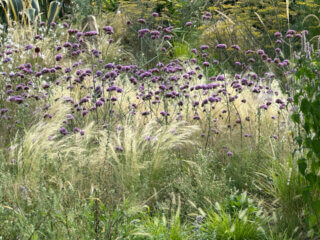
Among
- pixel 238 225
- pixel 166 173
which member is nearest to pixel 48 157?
pixel 166 173

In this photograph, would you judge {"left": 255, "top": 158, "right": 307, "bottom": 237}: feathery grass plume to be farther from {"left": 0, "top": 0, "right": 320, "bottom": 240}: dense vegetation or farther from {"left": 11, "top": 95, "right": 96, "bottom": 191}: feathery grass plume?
{"left": 11, "top": 95, "right": 96, "bottom": 191}: feathery grass plume

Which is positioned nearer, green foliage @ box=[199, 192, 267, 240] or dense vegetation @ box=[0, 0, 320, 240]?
dense vegetation @ box=[0, 0, 320, 240]

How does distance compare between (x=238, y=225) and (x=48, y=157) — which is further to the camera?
(x=48, y=157)

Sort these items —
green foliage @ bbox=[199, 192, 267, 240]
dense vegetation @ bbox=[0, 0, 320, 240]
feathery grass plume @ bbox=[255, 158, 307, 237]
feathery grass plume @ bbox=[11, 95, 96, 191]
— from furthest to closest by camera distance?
feathery grass plume @ bbox=[11, 95, 96, 191] → feathery grass plume @ bbox=[255, 158, 307, 237] → green foliage @ bbox=[199, 192, 267, 240] → dense vegetation @ bbox=[0, 0, 320, 240]

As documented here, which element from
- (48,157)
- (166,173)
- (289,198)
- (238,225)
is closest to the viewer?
(238,225)

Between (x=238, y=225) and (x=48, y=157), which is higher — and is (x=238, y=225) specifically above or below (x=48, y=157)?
below

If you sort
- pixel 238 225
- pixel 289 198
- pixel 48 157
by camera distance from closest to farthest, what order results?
pixel 238 225, pixel 289 198, pixel 48 157

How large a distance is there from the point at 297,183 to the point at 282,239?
0.45 m

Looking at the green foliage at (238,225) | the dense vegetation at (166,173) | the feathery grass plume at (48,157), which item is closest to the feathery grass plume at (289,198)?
the dense vegetation at (166,173)

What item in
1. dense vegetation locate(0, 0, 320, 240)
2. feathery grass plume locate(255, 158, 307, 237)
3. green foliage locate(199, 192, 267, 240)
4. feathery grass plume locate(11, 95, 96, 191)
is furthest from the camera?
feathery grass plume locate(11, 95, 96, 191)

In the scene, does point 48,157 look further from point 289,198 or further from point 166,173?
point 289,198

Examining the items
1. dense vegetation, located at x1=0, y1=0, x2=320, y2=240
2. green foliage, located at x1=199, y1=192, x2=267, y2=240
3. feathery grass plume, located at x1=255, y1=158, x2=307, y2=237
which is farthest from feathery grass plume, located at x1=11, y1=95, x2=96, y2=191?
feathery grass plume, located at x1=255, y1=158, x2=307, y2=237

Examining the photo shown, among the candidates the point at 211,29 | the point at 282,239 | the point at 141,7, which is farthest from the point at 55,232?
the point at 141,7

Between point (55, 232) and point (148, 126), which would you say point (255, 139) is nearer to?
A: point (148, 126)
